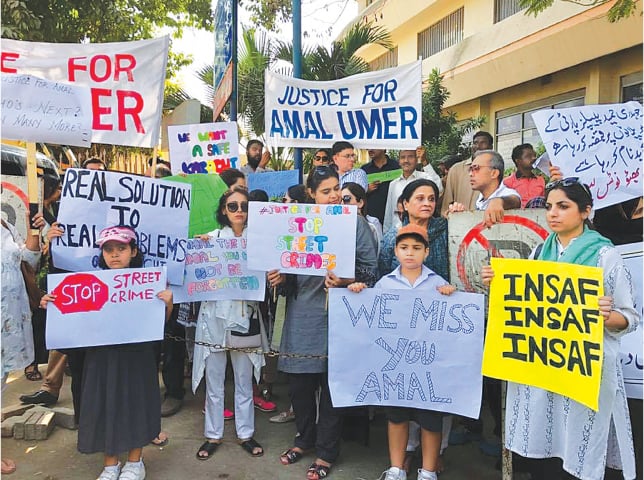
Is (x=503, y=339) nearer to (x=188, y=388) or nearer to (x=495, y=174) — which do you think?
(x=495, y=174)

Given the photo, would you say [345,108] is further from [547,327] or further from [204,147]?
[547,327]

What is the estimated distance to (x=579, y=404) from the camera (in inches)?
106

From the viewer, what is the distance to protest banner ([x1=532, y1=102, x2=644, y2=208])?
3.64 m

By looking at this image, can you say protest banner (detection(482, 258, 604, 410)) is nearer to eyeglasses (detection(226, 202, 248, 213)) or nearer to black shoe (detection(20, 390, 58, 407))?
eyeglasses (detection(226, 202, 248, 213))

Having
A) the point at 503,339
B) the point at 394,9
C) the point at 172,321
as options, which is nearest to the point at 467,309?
the point at 503,339

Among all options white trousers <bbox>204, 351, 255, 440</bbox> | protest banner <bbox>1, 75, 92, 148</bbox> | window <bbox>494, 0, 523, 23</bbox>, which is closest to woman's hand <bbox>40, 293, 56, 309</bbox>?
white trousers <bbox>204, 351, 255, 440</bbox>

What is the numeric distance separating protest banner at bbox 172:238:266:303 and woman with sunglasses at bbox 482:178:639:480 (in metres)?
1.71

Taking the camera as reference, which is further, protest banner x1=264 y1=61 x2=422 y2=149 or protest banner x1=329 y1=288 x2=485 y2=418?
protest banner x1=264 y1=61 x2=422 y2=149

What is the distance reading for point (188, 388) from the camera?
5336 mm

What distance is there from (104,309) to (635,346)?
3068 mm

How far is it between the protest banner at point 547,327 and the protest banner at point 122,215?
84.1 inches

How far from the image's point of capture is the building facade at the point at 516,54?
432 inches

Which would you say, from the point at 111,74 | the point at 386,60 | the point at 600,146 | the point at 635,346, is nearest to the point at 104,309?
the point at 111,74

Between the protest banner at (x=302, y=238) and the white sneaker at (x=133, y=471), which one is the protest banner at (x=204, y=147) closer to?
the protest banner at (x=302, y=238)
